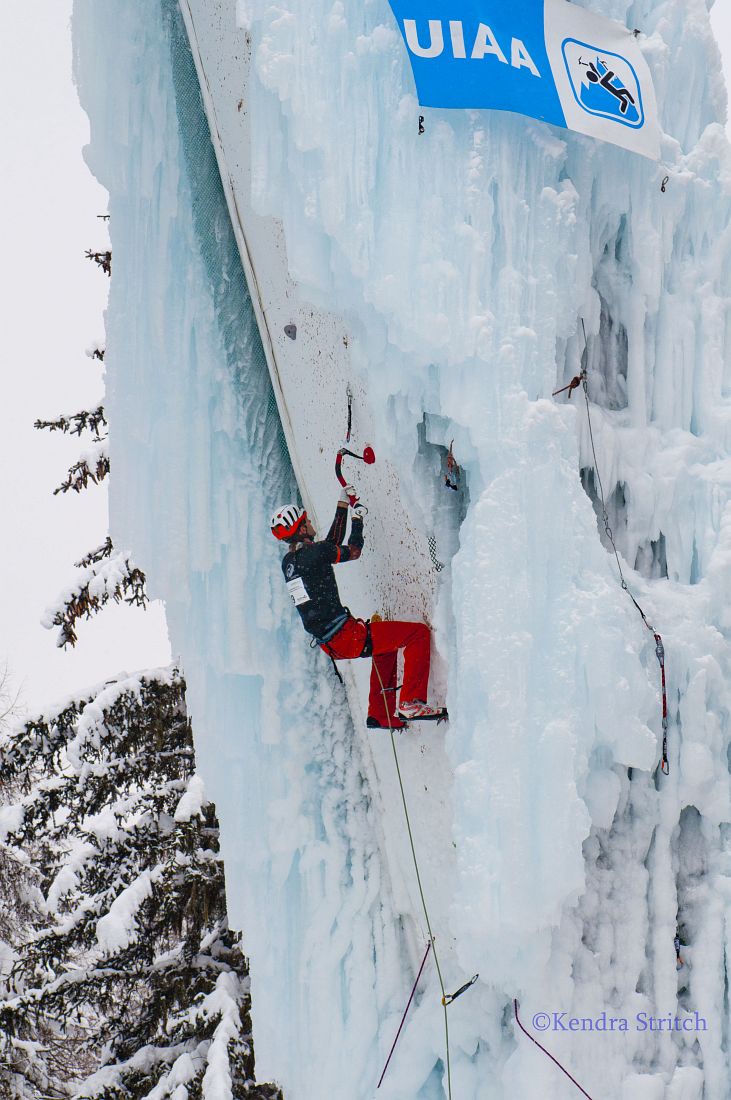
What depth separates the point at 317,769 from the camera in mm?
5379

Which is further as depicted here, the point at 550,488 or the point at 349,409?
the point at 349,409

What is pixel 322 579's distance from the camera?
14.7ft

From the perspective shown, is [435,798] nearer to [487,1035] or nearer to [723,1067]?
[487,1035]

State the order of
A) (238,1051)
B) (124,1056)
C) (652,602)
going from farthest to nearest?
(124,1056) → (238,1051) → (652,602)

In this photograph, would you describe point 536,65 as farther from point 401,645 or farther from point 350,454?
point 401,645

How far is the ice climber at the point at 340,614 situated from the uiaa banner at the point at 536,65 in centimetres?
172

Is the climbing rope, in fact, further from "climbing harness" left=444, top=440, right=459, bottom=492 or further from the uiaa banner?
the uiaa banner

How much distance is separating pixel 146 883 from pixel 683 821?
3.69m

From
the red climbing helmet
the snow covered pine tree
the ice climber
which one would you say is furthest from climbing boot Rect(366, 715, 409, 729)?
the snow covered pine tree

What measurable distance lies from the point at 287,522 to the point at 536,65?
2.19 meters

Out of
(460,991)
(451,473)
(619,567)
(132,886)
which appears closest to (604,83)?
(451,473)

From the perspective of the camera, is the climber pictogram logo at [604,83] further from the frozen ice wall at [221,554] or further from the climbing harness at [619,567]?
the frozen ice wall at [221,554]

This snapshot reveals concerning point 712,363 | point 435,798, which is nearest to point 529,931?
point 435,798

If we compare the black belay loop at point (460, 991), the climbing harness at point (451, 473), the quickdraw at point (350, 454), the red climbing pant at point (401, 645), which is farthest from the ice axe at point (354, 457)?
the black belay loop at point (460, 991)
